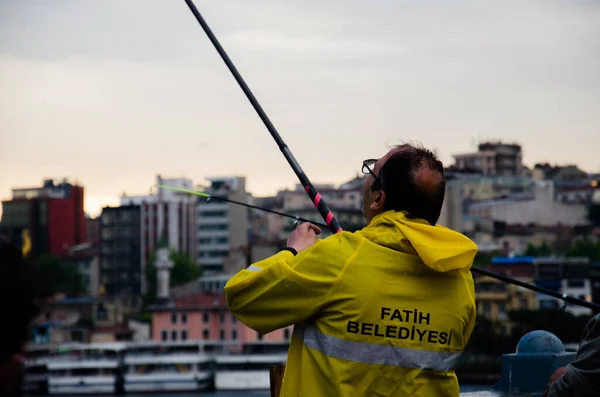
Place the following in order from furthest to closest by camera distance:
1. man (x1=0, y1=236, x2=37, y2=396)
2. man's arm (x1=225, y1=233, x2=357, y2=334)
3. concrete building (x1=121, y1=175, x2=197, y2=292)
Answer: concrete building (x1=121, y1=175, x2=197, y2=292) → man's arm (x1=225, y1=233, x2=357, y2=334) → man (x1=0, y1=236, x2=37, y2=396)

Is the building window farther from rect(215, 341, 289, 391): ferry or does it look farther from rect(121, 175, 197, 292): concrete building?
rect(121, 175, 197, 292): concrete building

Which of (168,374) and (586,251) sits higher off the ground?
(586,251)

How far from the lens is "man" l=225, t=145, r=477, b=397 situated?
2.08 m

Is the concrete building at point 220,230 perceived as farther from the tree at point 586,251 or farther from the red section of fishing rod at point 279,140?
the red section of fishing rod at point 279,140

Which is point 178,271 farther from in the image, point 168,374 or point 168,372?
point 168,374

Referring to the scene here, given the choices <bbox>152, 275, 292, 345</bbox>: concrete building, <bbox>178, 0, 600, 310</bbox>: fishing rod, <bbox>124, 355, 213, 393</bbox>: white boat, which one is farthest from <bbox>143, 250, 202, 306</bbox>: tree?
<bbox>178, 0, 600, 310</bbox>: fishing rod

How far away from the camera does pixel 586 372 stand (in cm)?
226

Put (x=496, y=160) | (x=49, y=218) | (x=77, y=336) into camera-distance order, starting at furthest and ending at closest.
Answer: (x=496, y=160), (x=49, y=218), (x=77, y=336)

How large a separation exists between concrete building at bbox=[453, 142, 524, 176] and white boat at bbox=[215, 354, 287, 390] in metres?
38.7

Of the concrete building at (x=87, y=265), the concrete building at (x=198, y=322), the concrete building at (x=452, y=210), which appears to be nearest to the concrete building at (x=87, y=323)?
the concrete building at (x=198, y=322)

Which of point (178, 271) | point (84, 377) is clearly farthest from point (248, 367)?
point (178, 271)

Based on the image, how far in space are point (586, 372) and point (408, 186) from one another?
40 centimetres

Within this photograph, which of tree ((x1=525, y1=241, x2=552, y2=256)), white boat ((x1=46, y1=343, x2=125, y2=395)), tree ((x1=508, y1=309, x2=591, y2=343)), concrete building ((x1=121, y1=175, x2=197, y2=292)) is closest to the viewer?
tree ((x1=508, y1=309, x2=591, y2=343))

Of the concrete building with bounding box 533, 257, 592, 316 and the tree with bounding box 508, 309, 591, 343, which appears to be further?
the concrete building with bounding box 533, 257, 592, 316
